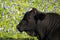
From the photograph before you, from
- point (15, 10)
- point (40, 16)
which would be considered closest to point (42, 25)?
point (40, 16)

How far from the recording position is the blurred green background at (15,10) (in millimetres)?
14597

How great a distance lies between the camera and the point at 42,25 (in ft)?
23.0

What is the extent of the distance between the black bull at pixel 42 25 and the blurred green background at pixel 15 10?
710cm

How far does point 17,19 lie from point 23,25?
307 inches

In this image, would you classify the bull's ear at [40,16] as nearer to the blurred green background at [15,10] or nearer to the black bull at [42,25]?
the black bull at [42,25]

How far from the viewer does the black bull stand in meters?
6.82

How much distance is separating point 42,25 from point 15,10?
28.3ft

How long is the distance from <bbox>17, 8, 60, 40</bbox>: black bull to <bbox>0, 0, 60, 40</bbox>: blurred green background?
710 cm

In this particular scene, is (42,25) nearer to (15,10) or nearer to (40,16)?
(40,16)

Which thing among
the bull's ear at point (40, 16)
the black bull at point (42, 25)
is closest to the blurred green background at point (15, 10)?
the black bull at point (42, 25)

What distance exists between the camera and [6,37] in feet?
46.7

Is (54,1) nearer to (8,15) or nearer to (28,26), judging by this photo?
(8,15)

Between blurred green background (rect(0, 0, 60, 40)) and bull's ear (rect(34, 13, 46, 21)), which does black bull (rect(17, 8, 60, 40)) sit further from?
blurred green background (rect(0, 0, 60, 40))

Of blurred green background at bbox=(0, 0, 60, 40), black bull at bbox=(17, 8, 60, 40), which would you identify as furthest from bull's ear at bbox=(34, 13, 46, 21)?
blurred green background at bbox=(0, 0, 60, 40)
